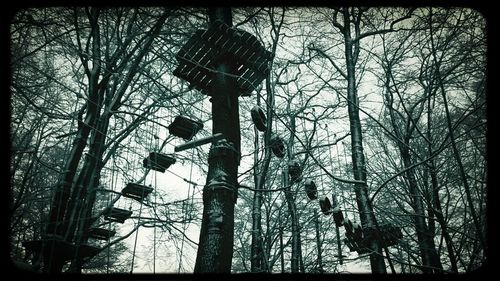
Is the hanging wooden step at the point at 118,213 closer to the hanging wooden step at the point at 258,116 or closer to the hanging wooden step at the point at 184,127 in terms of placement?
the hanging wooden step at the point at 184,127

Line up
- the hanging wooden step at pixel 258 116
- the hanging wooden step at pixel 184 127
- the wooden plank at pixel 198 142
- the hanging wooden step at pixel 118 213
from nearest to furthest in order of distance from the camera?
the wooden plank at pixel 198 142 < the hanging wooden step at pixel 258 116 < the hanging wooden step at pixel 184 127 < the hanging wooden step at pixel 118 213

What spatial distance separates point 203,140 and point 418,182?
6638mm

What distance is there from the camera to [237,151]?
4922 millimetres

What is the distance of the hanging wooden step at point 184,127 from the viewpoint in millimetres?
5070

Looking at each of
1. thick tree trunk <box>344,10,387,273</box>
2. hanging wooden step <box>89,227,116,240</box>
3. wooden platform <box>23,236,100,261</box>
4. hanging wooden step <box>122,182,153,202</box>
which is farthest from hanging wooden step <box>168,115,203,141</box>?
hanging wooden step <box>89,227,116,240</box>

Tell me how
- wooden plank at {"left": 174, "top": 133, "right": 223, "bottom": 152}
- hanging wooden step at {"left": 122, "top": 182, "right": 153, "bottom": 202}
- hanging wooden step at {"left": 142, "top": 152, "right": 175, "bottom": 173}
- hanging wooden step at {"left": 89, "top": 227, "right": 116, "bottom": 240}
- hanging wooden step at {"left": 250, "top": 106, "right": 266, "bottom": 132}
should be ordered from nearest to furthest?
wooden plank at {"left": 174, "top": 133, "right": 223, "bottom": 152} → hanging wooden step at {"left": 250, "top": 106, "right": 266, "bottom": 132} → hanging wooden step at {"left": 142, "top": 152, "right": 175, "bottom": 173} → hanging wooden step at {"left": 122, "top": 182, "right": 153, "bottom": 202} → hanging wooden step at {"left": 89, "top": 227, "right": 116, "bottom": 240}

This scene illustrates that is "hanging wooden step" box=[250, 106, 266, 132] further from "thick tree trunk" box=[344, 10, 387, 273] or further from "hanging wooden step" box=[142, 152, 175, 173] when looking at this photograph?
"hanging wooden step" box=[142, 152, 175, 173]

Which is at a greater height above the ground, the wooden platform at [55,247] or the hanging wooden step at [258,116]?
the hanging wooden step at [258,116]

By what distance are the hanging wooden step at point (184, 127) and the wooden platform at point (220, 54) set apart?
0.88 m

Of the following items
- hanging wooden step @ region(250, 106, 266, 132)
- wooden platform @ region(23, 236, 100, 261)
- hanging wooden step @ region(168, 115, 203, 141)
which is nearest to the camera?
hanging wooden step @ region(250, 106, 266, 132)

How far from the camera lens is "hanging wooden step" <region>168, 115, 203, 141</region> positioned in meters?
5.07

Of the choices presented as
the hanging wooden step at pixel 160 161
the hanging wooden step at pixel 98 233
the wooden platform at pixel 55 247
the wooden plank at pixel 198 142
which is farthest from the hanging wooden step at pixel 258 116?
the hanging wooden step at pixel 98 233

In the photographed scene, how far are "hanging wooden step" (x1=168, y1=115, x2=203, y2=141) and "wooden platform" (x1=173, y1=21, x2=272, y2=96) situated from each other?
0.88 metres
